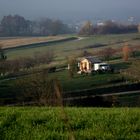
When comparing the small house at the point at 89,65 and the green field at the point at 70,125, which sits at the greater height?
the green field at the point at 70,125

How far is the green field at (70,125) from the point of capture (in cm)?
522

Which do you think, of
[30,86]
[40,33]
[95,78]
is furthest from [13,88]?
[40,33]

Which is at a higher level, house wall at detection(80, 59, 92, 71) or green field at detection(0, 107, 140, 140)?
green field at detection(0, 107, 140, 140)

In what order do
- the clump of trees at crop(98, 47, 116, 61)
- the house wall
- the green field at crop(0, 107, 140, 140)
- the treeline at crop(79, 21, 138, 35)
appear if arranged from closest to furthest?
the green field at crop(0, 107, 140, 140) < the house wall < the clump of trees at crop(98, 47, 116, 61) < the treeline at crop(79, 21, 138, 35)

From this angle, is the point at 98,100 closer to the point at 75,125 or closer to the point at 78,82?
the point at 75,125

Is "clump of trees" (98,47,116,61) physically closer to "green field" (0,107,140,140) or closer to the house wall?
the house wall

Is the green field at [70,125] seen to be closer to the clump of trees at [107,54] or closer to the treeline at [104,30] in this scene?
the clump of trees at [107,54]

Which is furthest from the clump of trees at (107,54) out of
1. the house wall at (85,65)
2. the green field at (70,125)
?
the green field at (70,125)

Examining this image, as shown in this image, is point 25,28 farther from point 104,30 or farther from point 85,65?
point 85,65

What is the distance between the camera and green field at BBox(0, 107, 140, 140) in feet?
17.1

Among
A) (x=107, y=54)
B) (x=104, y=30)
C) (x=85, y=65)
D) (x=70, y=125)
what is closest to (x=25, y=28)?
(x=104, y=30)

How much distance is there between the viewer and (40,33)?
140 m

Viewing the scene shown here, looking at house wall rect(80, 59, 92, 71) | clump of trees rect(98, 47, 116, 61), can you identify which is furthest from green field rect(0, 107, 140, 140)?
clump of trees rect(98, 47, 116, 61)

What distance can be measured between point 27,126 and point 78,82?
1480 inches
